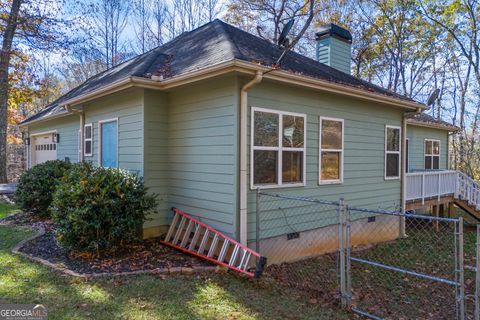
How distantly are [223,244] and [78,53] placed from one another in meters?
12.7

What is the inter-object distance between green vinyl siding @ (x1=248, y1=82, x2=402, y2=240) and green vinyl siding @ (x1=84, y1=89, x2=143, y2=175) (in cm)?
226

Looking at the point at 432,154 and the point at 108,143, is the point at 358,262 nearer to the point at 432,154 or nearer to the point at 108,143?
the point at 108,143

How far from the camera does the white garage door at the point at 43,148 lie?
42.3 ft

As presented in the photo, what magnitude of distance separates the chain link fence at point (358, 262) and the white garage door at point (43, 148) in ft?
34.4

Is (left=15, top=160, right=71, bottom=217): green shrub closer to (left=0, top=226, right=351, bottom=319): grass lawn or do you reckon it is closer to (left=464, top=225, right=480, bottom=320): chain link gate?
(left=0, top=226, right=351, bottom=319): grass lawn

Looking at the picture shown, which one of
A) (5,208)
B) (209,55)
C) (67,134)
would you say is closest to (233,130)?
(209,55)

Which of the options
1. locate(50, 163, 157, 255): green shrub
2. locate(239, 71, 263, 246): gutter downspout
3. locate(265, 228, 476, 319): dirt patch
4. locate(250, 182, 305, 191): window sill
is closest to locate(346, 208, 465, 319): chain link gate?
locate(265, 228, 476, 319): dirt patch

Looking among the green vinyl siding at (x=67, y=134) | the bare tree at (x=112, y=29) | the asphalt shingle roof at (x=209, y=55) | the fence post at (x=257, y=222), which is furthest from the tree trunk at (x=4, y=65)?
the fence post at (x=257, y=222)

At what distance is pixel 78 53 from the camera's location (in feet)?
46.4

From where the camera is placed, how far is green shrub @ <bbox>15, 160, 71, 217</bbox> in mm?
8117

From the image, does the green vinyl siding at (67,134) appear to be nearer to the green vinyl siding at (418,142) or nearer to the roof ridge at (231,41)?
the roof ridge at (231,41)

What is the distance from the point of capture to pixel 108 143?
7.48 metres

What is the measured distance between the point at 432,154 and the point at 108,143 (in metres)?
13.1

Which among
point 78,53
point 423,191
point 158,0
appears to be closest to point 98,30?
point 158,0
